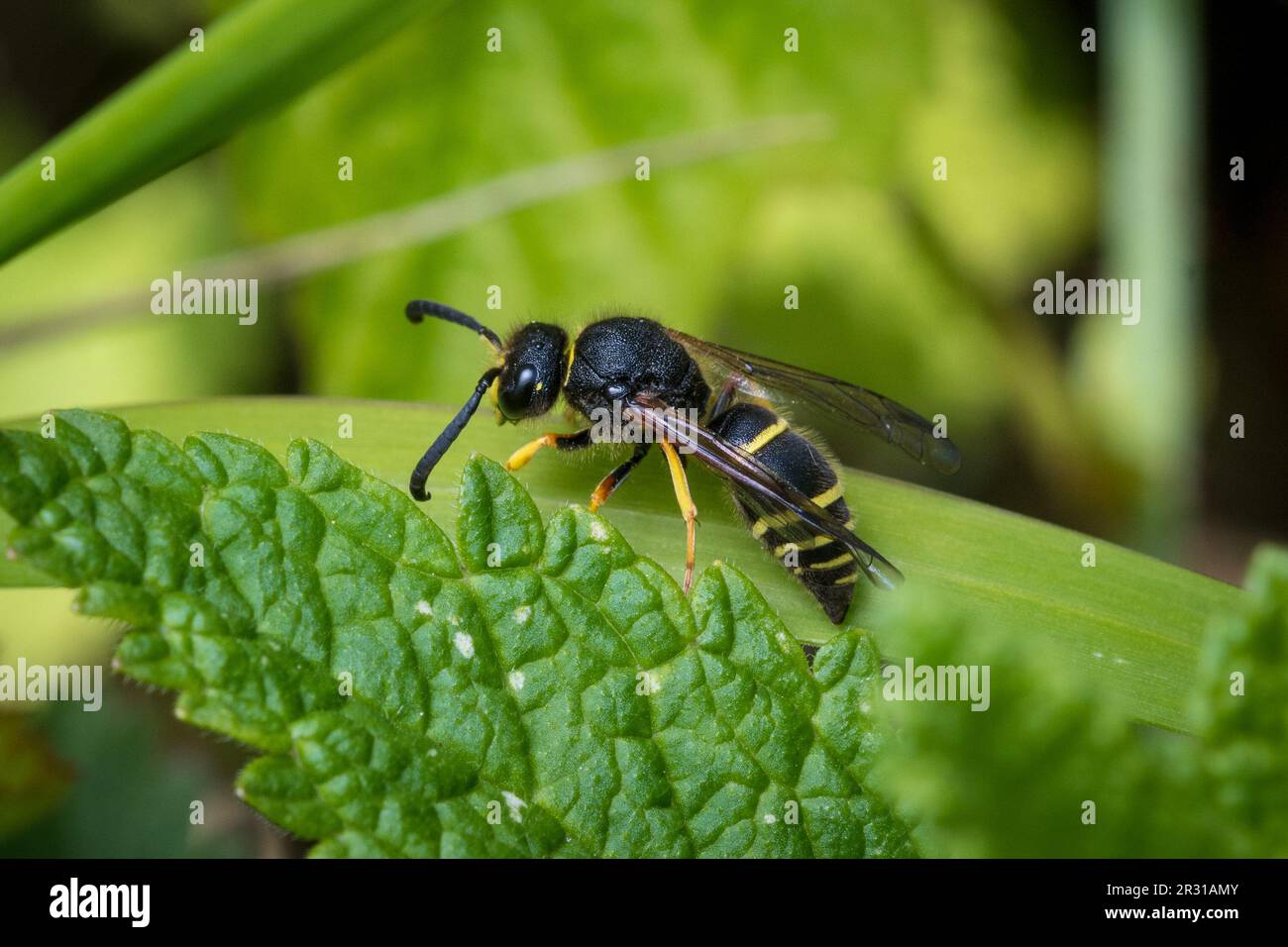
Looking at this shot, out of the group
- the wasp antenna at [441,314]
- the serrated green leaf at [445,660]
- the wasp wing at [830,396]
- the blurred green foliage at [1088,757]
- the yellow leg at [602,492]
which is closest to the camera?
the blurred green foliage at [1088,757]

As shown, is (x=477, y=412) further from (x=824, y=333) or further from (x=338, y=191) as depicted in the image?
(x=824, y=333)

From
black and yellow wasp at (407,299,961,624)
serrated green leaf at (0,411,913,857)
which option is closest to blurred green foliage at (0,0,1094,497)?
black and yellow wasp at (407,299,961,624)

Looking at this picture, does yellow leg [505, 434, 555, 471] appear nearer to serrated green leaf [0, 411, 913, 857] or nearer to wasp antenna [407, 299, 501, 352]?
wasp antenna [407, 299, 501, 352]

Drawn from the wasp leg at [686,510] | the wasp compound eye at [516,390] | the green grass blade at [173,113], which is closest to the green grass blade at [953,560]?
the wasp leg at [686,510]

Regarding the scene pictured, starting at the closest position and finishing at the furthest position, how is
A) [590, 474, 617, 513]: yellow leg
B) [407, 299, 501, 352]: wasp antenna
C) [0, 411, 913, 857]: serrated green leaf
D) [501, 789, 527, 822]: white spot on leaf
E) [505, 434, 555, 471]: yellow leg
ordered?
[0, 411, 913, 857]: serrated green leaf < [501, 789, 527, 822]: white spot on leaf < [590, 474, 617, 513]: yellow leg < [505, 434, 555, 471]: yellow leg < [407, 299, 501, 352]: wasp antenna

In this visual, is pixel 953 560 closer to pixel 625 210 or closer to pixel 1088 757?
pixel 1088 757

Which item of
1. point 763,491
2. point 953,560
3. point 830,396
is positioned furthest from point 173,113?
point 830,396

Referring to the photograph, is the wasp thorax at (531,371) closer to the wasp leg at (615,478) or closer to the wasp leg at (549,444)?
the wasp leg at (549,444)
